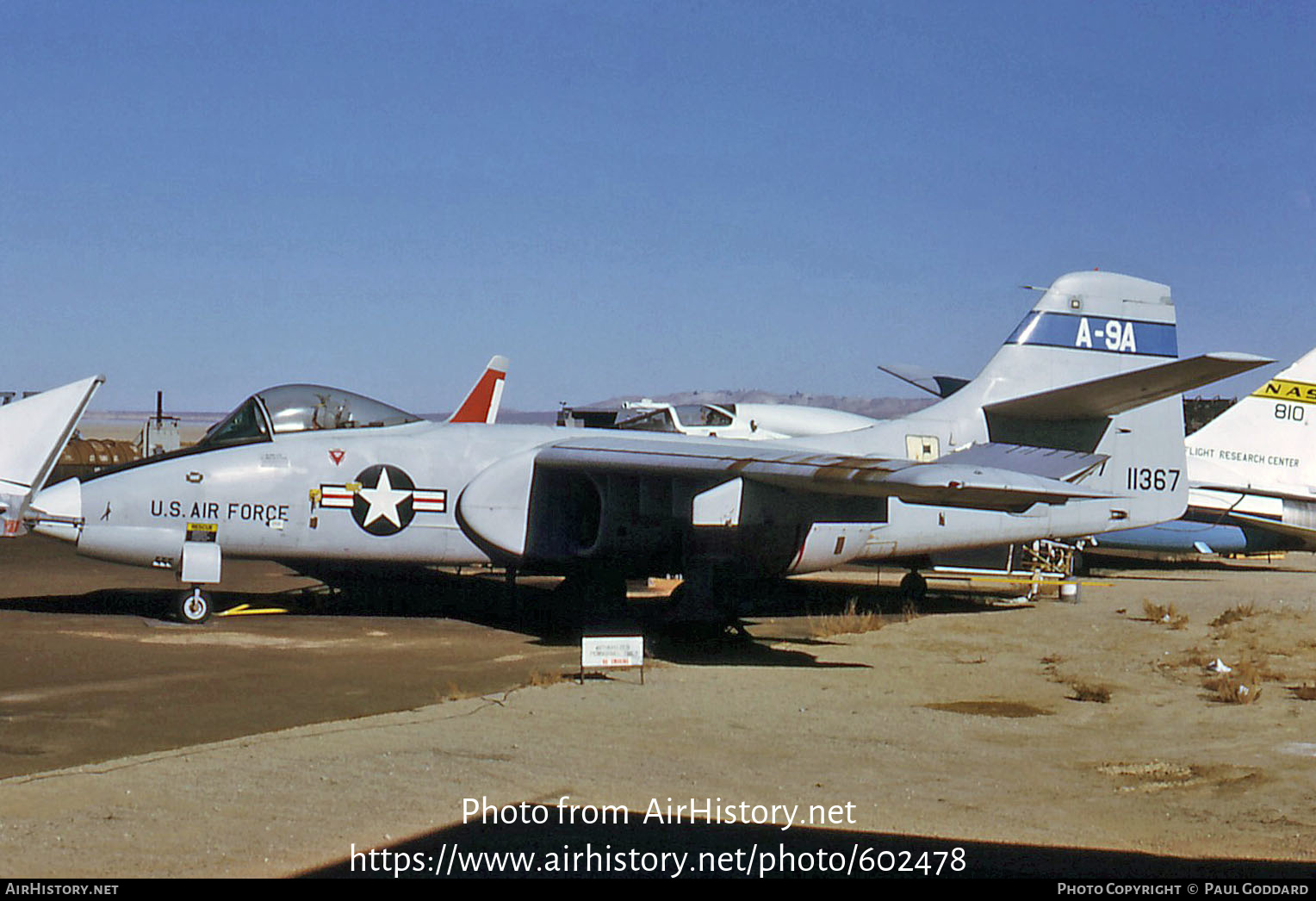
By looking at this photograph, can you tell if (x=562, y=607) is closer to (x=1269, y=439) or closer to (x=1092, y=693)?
(x=1092, y=693)

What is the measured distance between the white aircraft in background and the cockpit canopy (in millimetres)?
19194

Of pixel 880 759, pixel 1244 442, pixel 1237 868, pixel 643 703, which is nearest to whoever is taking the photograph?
pixel 1237 868

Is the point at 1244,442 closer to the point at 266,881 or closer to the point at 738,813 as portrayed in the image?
the point at 738,813

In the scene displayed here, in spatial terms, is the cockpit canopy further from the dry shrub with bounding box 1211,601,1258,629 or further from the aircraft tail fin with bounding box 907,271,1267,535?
the dry shrub with bounding box 1211,601,1258,629

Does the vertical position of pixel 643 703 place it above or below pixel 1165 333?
below

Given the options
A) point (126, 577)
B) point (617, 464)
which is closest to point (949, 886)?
point (617, 464)

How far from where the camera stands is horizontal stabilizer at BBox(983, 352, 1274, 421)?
1338 cm

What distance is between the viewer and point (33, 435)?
14688 millimetres

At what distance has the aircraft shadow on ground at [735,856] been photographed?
569 centimetres

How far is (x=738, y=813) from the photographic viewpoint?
6.86m

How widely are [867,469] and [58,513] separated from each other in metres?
9.93

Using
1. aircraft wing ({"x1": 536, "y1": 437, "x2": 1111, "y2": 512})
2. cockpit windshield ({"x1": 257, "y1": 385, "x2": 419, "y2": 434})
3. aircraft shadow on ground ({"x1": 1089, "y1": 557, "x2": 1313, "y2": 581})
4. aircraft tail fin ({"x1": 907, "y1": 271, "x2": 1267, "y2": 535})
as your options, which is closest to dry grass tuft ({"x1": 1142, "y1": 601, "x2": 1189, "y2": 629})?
aircraft tail fin ({"x1": 907, "y1": 271, "x2": 1267, "y2": 535})

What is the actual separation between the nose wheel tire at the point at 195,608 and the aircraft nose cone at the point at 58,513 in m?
1.54

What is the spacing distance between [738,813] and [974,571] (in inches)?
561
